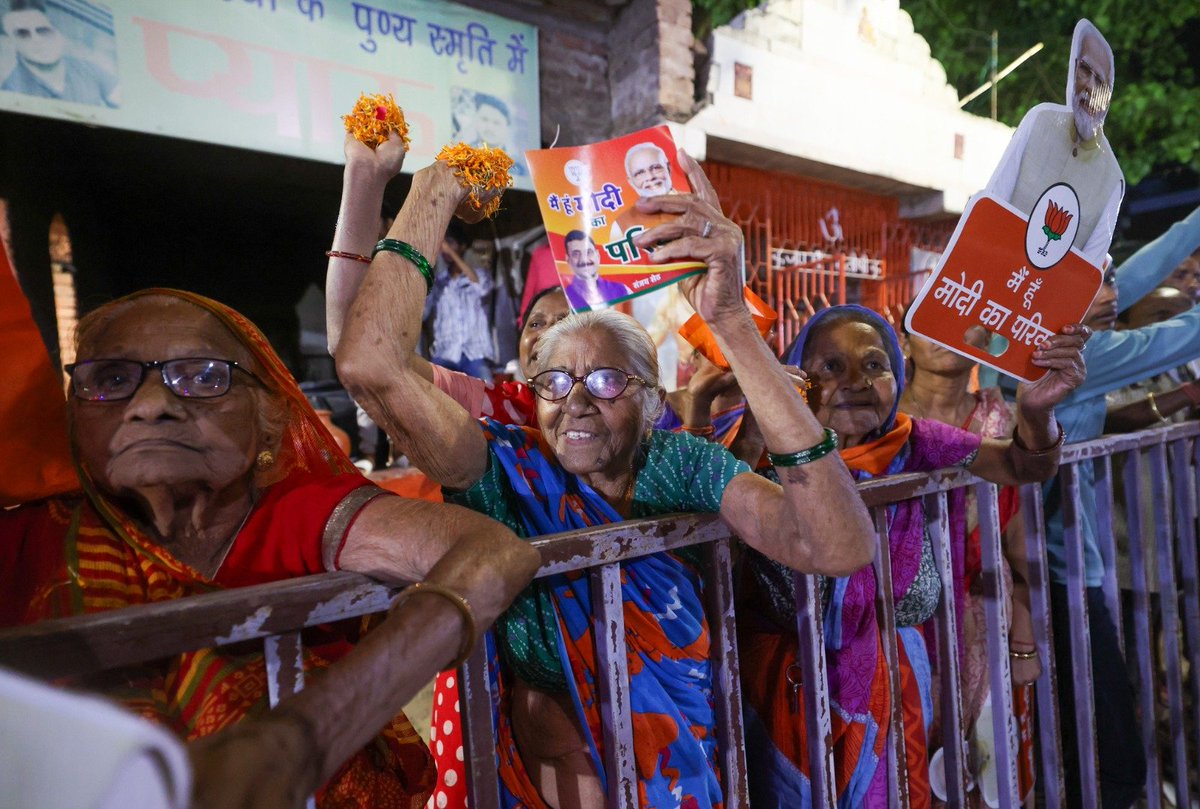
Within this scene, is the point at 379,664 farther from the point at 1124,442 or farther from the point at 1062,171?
the point at 1124,442

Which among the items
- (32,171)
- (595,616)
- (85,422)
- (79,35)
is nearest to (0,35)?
(79,35)

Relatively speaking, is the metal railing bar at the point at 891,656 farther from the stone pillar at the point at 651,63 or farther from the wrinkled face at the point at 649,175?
the stone pillar at the point at 651,63

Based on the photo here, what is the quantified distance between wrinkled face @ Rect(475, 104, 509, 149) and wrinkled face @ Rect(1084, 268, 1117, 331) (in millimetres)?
3517

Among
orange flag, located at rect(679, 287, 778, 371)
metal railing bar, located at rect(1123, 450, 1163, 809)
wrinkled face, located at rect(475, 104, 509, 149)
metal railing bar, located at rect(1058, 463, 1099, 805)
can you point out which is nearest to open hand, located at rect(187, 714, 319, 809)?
orange flag, located at rect(679, 287, 778, 371)

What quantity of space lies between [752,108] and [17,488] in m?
5.37

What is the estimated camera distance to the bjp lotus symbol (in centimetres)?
179

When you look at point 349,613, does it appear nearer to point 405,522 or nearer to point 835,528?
point 405,522

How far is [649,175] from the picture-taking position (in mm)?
1446

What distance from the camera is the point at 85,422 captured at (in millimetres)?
1322

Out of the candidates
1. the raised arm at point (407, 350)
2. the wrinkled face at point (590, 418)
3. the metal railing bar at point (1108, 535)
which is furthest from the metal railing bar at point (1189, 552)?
the raised arm at point (407, 350)

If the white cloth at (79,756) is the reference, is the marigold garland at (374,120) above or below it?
above

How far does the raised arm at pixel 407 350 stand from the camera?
55.3 inches

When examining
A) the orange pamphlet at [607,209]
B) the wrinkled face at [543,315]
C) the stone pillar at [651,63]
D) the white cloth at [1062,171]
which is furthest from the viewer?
the stone pillar at [651,63]

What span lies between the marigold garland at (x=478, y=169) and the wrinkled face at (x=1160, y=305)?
374 cm
